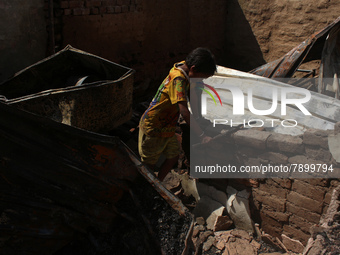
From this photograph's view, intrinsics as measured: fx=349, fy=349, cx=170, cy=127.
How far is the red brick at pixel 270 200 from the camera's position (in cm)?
333

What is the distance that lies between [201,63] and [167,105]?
19.9 inches

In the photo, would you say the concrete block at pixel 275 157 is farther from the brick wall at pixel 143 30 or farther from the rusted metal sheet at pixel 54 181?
the brick wall at pixel 143 30

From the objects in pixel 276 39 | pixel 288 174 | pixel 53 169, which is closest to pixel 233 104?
pixel 288 174

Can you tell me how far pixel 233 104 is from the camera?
4.34m

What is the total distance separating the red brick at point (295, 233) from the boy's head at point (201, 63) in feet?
5.52

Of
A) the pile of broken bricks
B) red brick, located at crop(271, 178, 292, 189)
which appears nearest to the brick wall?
the pile of broken bricks

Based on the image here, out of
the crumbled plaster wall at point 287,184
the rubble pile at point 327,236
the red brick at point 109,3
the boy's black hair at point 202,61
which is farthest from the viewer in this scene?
the red brick at point 109,3

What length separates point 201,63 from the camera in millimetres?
2959

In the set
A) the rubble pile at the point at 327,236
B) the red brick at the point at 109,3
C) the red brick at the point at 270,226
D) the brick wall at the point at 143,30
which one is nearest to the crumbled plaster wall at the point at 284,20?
the brick wall at the point at 143,30

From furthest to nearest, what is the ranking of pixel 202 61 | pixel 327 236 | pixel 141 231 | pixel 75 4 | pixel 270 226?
pixel 75 4 → pixel 270 226 → pixel 202 61 → pixel 141 231 → pixel 327 236

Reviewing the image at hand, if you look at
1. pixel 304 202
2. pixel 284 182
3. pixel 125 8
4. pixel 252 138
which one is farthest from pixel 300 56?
pixel 125 8

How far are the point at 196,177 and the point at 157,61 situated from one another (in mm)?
3350

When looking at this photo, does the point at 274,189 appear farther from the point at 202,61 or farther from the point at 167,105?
the point at 202,61

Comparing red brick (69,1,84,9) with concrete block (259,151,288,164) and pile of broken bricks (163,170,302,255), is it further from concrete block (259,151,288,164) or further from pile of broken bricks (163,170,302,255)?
concrete block (259,151,288,164)
